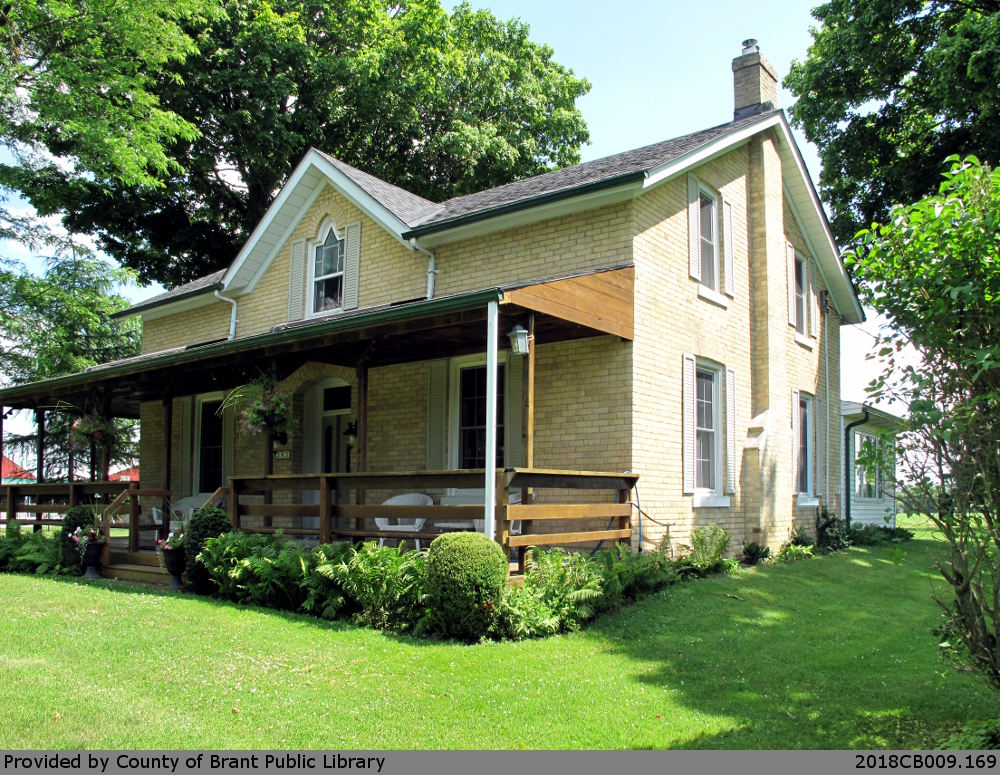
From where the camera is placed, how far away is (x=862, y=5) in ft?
69.1

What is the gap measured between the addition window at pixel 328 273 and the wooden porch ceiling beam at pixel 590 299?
642 centimetres

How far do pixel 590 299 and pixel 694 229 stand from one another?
3.78 metres

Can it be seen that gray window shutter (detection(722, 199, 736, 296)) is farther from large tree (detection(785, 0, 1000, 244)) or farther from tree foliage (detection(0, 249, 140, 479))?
tree foliage (detection(0, 249, 140, 479))

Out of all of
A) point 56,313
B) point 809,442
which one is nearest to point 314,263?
point 809,442

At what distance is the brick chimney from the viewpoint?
1597cm

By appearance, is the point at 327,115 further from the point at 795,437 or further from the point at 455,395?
the point at 795,437

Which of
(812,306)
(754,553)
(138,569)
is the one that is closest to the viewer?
(138,569)

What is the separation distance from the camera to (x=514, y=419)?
12680mm

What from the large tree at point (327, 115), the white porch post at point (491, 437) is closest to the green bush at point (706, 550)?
the white porch post at point (491, 437)

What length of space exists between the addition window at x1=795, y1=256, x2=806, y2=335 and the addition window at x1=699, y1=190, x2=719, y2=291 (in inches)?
163

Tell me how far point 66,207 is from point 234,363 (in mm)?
19660

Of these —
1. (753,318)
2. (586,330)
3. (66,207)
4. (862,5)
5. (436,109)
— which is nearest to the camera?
(586,330)

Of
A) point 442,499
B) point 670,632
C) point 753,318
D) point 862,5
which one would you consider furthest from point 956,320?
point 862,5
